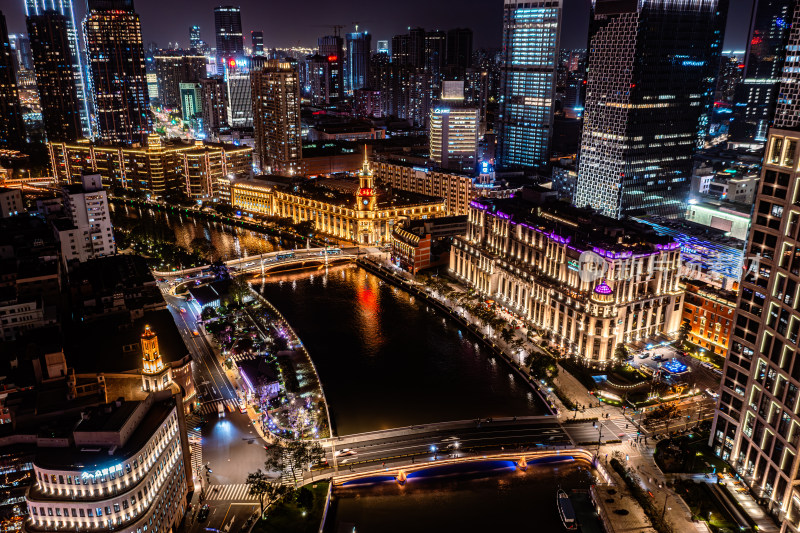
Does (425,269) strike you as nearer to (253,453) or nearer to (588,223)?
(588,223)

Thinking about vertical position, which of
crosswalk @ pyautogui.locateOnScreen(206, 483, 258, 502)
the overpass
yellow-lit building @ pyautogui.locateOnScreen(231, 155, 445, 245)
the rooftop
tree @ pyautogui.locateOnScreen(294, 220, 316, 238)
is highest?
the rooftop

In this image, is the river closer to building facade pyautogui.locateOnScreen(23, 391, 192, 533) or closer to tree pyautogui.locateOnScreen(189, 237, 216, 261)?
tree pyautogui.locateOnScreen(189, 237, 216, 261)

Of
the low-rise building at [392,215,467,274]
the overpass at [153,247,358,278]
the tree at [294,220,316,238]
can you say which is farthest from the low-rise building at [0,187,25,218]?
the low-rise building at [392,215,467,274]

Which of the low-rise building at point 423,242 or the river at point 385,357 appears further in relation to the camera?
the low-rise building at point 423,242

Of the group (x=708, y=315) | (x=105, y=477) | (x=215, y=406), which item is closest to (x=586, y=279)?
(x=708, y=315)

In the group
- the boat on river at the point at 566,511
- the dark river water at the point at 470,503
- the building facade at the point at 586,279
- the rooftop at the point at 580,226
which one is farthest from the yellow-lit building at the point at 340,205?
the boat on river at the point at 566,511

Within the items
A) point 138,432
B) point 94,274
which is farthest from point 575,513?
point 94,274

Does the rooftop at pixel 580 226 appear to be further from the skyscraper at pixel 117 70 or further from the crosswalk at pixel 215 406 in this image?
the skyscraper at pixel 117 70
